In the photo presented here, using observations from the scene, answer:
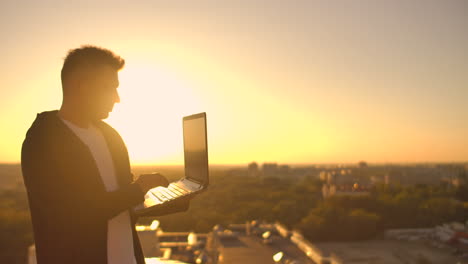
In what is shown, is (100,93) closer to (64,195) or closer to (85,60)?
(85,60)

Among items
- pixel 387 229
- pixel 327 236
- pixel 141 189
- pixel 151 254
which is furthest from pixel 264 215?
pixel 141 189

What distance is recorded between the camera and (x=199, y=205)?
37.6m

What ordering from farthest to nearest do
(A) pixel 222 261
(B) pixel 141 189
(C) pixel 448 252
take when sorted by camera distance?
(C) pixel 448 252
(A) pixel 222 261
(B) pixel 141 189

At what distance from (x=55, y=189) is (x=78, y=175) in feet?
0.28

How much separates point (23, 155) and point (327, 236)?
37.6m

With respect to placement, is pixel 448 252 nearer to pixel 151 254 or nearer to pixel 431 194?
pixel 431 194

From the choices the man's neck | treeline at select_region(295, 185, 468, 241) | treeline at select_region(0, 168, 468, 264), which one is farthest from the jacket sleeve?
treeline at select_region(295, 185, 468, 241)

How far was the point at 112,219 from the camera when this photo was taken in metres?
1.56

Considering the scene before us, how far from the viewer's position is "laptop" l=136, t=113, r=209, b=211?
1651 millimetres

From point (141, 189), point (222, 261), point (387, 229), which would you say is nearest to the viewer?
point (141, 189)

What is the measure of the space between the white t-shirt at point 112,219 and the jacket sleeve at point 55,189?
168 mm

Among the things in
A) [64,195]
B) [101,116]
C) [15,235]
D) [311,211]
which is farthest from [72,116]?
[311,211]

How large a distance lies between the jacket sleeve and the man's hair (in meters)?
0.28

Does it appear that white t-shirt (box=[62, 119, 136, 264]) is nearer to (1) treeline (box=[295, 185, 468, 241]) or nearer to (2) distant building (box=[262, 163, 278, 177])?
(1) treeline (box=[295, 185, 468, 241])
